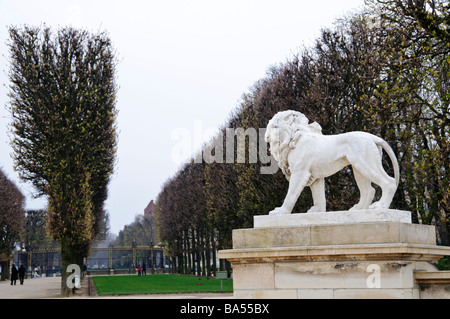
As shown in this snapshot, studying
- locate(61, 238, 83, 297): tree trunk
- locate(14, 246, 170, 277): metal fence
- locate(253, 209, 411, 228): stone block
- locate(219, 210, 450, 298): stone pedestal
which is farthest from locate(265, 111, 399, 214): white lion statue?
locate(14, 246, 170, 277): metal fence

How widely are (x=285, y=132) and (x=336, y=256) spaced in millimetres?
2586

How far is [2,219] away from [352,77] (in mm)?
39804

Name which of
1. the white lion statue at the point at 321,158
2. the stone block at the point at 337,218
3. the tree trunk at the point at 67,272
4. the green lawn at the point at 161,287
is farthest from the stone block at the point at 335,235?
the green lawn at the point at 161,287

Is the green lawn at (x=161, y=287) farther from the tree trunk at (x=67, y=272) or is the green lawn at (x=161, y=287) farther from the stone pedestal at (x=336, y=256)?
the stone pedestal at (x=336, y=256)

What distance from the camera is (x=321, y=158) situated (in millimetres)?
11148

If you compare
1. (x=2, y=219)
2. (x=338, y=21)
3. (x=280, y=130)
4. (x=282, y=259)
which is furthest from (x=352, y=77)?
(x=2, y=219)

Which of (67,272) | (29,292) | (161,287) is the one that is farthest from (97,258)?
(67,272)

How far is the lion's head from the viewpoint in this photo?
11.6 m

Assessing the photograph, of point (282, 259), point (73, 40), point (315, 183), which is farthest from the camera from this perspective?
point (73, 40)

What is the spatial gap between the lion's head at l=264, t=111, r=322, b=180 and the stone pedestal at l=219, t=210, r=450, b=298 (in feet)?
4.25

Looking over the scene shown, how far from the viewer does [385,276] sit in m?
9.81

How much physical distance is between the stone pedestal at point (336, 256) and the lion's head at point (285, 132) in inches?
51.0

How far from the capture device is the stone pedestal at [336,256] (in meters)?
9.80

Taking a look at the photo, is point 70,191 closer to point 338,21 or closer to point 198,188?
point 338,21
